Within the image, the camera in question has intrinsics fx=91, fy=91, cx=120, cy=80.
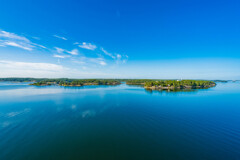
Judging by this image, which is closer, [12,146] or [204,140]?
[12,146]

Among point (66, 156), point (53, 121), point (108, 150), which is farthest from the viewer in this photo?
point (53, 121)

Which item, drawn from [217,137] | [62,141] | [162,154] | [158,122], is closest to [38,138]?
[62,141]

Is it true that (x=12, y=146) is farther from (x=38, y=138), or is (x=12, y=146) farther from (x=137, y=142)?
(x=137, y=142)

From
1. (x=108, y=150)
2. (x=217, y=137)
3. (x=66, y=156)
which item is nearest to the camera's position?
(x=66, y=156)

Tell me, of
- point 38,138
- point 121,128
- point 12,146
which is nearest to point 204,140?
point 121,128

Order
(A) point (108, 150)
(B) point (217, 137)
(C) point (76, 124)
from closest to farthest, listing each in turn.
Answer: (A) point (108, 150)
(B) point (217, 137)
(C) point (76, 124)

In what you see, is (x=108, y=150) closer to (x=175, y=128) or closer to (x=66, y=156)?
(x=66, y=156)

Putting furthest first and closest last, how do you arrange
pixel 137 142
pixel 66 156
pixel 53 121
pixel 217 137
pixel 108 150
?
pixel 53 121
pixel 217 137
pixel 137 142
pixel 108 150
pixel 66 156

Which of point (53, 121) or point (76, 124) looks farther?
point (53, 121)
